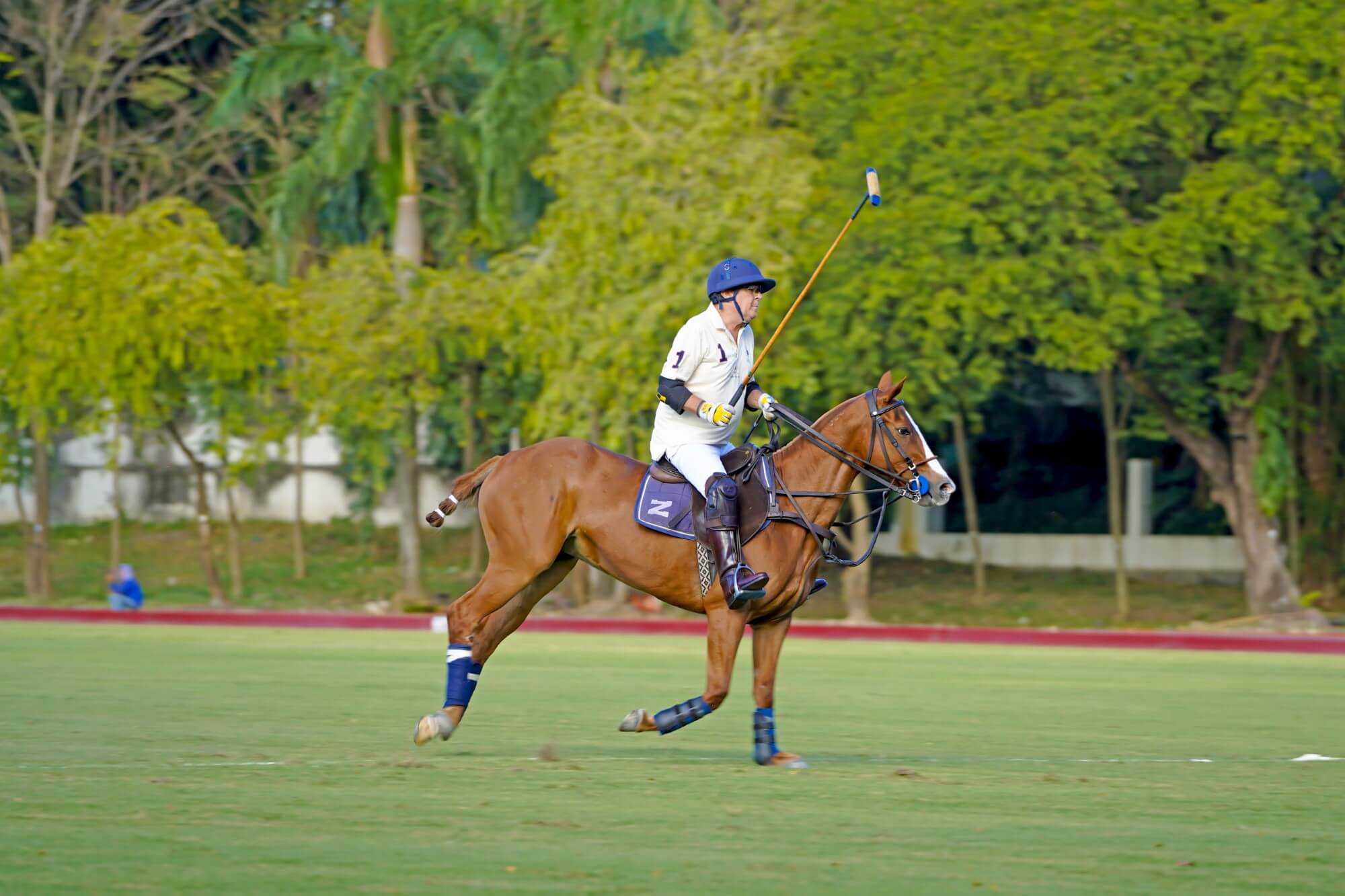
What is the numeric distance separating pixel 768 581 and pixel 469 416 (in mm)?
20210

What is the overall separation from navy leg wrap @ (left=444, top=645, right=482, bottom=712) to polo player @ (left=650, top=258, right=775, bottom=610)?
1313 mm

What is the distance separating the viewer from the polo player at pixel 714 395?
8.73 meters

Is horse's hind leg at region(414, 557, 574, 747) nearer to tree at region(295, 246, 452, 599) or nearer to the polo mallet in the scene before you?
the polo mallet

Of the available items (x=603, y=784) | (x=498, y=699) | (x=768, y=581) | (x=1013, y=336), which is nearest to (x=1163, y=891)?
(x=603, y=784)

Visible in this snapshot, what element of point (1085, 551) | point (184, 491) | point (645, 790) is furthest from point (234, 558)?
point (645, 790)

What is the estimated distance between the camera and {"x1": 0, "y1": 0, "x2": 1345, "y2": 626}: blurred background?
923 inches

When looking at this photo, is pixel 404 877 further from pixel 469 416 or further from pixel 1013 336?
pixel 469 416

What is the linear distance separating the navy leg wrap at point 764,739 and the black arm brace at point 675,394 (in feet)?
4.83

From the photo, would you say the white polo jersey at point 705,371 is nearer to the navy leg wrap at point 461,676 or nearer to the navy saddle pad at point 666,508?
the navy saddle pad at point 666,508

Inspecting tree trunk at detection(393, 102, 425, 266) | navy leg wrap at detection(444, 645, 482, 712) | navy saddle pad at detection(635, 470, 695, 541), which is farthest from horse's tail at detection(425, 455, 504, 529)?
tree trunk at detection(393, 102, 425, 266)

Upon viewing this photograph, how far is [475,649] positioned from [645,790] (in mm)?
1965

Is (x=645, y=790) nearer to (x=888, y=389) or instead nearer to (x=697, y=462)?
(x=697, y=462)

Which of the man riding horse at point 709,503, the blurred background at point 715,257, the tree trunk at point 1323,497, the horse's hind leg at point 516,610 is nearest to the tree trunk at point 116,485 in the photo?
the blurred background at point 715,257

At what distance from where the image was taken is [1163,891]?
5426 millimetres
